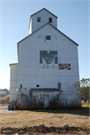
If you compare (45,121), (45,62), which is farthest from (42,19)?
(45,121)

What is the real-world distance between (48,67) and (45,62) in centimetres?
100

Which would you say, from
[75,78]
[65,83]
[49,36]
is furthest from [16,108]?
[49,36]

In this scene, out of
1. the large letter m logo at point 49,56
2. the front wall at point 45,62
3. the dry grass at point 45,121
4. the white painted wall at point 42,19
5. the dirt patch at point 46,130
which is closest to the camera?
the dirt patch at point 46,130

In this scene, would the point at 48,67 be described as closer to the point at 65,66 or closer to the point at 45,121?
the point at 65,66

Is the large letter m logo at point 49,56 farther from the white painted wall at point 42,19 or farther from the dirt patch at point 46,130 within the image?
the dirt patch at point 46,130

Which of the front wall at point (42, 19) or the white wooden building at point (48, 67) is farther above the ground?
the front wall at point (42, 19)

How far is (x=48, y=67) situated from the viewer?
25.3 metres

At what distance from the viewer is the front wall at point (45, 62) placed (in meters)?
24.8

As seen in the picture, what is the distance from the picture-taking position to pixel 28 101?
23.9 metres

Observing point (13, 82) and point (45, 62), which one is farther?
point (13, 82)

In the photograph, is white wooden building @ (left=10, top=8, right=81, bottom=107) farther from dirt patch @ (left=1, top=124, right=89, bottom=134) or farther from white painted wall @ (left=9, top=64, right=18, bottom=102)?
dirt patch @ (left=1, top=124, right=89, bottom=134)

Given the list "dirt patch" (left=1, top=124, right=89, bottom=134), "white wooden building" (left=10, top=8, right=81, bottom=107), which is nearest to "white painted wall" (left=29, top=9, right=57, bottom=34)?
"white wooden building" (left=10, top=8, right=81, bottom=107)

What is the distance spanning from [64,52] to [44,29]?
18.2ft

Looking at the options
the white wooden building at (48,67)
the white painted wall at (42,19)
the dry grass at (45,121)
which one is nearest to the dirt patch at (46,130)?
the dry grass at (45,121)
